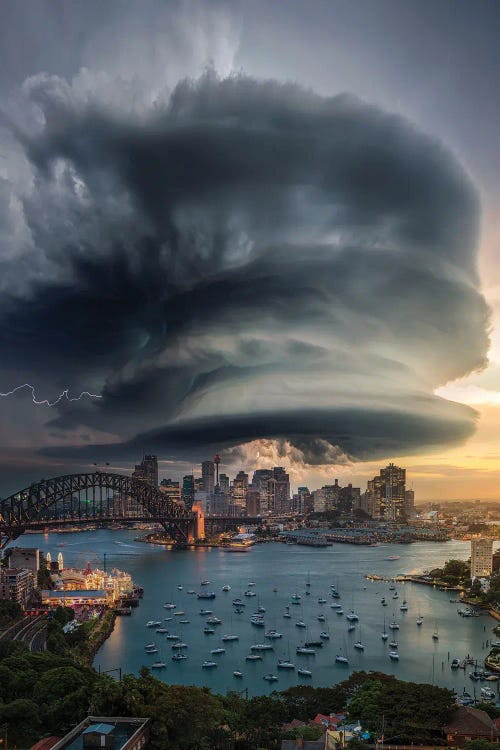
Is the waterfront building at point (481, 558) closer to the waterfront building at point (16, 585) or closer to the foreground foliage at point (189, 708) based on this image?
the waterfront building at point (16, 585)

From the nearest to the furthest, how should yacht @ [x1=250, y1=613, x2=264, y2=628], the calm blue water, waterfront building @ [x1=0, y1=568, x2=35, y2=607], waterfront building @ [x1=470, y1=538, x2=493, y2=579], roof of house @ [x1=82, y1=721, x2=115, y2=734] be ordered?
roof of house @ [x1=82, y1=721, x2=115, y2=734], the calm blue water, yacht @ [x1=250, y1=613, x2=264, y2=628], waterfront building @ [x1=0, y1=568, x2=35, y2=607], waterfront building @ [x1=470, y1=538, x2=493, y2=579]

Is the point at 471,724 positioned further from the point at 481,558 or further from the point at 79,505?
the point at 79,505

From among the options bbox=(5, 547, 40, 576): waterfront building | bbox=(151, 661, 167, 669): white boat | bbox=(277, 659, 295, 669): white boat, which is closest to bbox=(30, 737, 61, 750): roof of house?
bbox=(151, 661, 167, 669): white boat

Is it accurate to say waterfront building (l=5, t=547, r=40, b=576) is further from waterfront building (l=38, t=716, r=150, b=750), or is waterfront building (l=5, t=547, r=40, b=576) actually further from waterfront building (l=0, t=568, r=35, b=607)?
waterfront building (l=38, t=716, r=150, b=750)

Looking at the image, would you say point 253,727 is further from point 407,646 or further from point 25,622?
point 25,622

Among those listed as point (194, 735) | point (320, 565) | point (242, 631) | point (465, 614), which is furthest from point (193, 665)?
point (320, 565)
